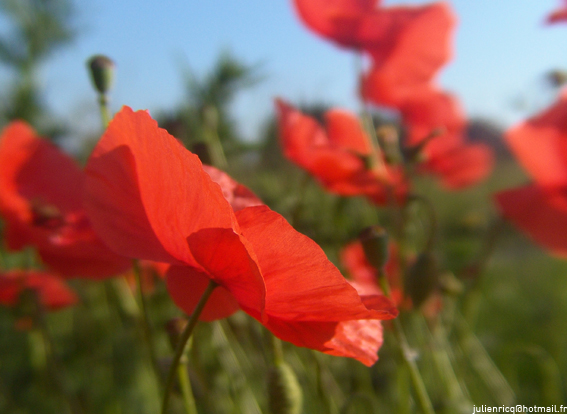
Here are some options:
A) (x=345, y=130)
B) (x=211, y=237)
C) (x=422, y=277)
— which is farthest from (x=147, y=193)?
(x=345, y=130)

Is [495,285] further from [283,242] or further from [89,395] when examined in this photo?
[283,242]

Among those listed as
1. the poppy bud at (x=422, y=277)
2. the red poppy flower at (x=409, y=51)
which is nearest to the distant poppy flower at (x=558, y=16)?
the red poppy flower at (x=409, y=51)

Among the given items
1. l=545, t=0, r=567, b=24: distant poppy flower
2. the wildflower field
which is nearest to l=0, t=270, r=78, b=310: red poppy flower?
the wildflower field

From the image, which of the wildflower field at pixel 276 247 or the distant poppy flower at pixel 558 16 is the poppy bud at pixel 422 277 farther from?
the distant poppy flower at pixel 558 16

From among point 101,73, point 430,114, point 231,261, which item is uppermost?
point 101,73

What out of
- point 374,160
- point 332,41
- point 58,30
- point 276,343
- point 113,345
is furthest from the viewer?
point 58,30

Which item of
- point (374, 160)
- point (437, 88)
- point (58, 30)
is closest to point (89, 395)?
point (374, 160)

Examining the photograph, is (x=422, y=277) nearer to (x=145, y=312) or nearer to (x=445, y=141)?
(x=145, y=312)

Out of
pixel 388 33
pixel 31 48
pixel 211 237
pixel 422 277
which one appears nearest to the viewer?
pixel 211 237
